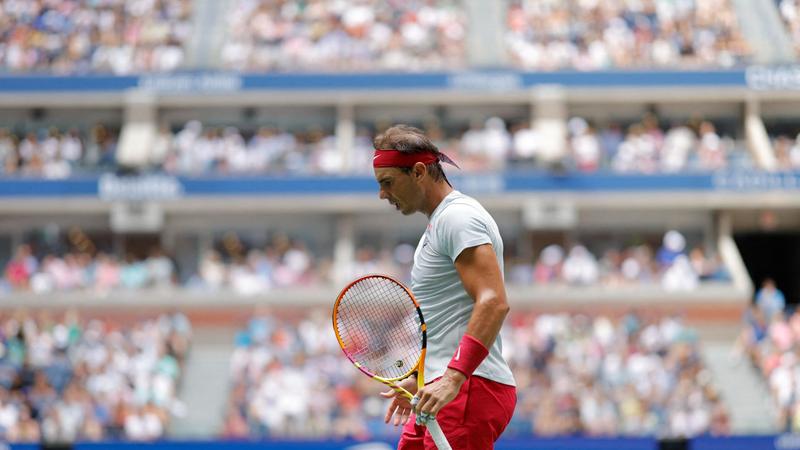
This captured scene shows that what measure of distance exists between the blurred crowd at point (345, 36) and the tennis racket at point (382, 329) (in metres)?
21.0

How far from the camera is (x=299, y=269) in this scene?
78.8ft

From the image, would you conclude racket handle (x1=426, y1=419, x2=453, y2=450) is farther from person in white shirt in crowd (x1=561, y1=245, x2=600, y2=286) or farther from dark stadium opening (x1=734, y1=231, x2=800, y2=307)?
dark stadium opening (x1=734, y1=231, x2=800, y2=307)

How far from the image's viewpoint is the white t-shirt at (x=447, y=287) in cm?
471

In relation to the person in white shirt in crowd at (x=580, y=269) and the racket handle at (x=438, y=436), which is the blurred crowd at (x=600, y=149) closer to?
the person in white shirt in crowd at (x=580, y=269)

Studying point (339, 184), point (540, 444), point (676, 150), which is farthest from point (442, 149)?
point (540, 444)

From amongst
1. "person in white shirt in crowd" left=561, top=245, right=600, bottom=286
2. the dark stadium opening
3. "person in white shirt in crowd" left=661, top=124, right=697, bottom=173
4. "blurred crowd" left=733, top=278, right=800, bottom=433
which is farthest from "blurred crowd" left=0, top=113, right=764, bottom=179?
"blurred crowd" left=733, top=278, right=800, bottom=433

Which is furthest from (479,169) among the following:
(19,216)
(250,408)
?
(19,216)

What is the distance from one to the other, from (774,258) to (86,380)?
644 inches

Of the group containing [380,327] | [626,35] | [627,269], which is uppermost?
[626,35]

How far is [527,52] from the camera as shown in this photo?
1034 inches

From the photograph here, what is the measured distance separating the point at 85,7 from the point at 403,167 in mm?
24565

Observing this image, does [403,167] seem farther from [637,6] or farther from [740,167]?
[637,6]

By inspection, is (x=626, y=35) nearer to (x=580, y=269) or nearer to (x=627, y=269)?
(x=627, y=269)

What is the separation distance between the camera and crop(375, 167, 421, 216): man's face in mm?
4871
